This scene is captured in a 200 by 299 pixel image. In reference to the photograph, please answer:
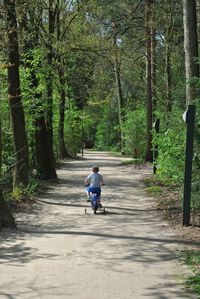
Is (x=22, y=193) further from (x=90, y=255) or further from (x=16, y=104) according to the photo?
(x=90, y=255)

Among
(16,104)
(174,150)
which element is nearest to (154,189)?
(174,150)

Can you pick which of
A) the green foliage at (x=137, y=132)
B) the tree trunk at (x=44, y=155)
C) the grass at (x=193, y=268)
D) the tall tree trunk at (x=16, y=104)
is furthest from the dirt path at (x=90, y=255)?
the green foliage at (x=137, y=132)

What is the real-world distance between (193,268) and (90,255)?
6.10 feet

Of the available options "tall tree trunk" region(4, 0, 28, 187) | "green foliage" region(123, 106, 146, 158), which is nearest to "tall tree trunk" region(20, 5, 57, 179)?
"tall tree trunk" region(4, 0, 28, 187)

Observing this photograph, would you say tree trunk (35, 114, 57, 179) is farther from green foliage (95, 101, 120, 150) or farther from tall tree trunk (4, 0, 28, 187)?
green foliage (95, 101, 120, 150)

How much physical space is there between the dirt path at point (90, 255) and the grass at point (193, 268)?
0.16m

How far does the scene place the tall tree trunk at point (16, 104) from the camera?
15539 millimetres

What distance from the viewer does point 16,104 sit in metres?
16.2

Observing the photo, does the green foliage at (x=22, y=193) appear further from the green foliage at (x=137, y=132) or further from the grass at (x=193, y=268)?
the green foliage at (x=137, y=132)

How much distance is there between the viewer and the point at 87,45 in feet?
83.3

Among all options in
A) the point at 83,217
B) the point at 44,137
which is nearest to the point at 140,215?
the point at 83,217

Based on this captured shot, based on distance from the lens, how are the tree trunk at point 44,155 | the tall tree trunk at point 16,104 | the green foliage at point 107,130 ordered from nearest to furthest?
1. the tall tree trunk at point 16,104
2. the tree trunk at point 44,155
3. the green foliage at point 107,130

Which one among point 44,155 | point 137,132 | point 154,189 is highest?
point 137,132

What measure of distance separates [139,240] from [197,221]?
2.10m
